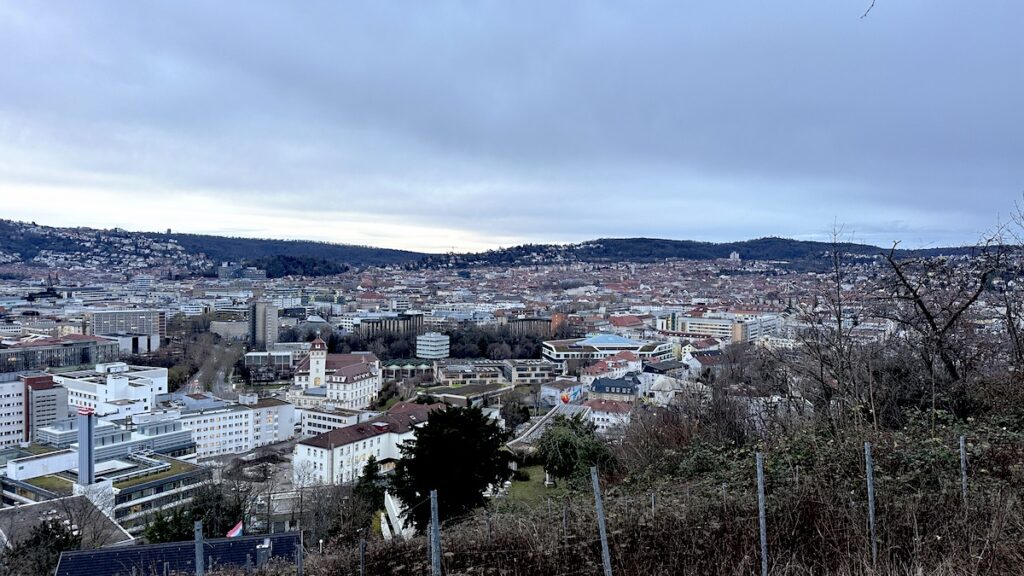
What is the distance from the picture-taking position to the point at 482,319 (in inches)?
1559

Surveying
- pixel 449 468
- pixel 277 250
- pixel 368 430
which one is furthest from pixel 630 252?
pixel 449 468

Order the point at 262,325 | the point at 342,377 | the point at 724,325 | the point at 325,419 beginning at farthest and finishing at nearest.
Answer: the point at 724,325, the point at 262,325, the point at 342,377, the point at 325,419

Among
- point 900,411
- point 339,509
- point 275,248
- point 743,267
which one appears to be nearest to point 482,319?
point 339,509

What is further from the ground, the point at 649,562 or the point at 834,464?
the point at 834,464

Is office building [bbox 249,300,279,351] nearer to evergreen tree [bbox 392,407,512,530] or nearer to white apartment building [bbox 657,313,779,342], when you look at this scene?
white apartment building [bbox 657,313,779,342]

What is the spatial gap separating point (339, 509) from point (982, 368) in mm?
6918

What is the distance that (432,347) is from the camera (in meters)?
29.8

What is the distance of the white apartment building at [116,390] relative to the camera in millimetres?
17609

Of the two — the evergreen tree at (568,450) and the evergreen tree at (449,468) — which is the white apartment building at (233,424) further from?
the evergreen tree at (449,468)

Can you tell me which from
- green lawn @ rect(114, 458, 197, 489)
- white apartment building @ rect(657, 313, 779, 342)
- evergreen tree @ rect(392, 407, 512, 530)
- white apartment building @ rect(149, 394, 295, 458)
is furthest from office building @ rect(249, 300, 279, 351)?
evergreen tree @ rect(392, 407, 512, 530)

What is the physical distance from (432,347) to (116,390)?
13.3 meters

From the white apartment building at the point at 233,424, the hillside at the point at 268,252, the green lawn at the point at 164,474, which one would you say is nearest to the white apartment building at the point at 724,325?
the white apartment building at the point at 233,424

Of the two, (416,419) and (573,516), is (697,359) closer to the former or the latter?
(416,419)

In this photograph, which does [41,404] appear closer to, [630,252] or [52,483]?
[52,483]
